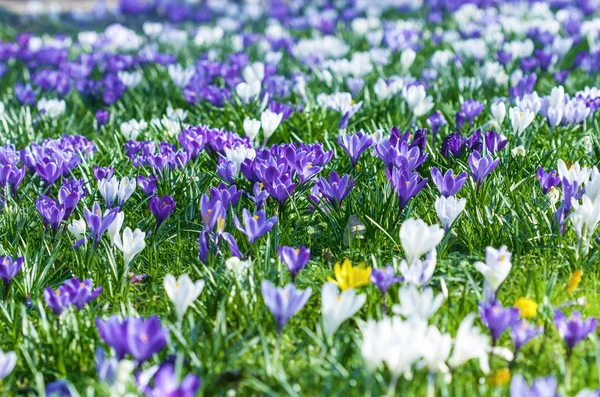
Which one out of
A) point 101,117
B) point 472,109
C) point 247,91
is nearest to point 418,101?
point 472,109

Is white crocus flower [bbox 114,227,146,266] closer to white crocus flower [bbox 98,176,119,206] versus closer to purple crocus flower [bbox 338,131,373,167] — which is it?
white crocus flower [bbox 98,176,119,206]

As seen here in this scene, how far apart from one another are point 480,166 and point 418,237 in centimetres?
70

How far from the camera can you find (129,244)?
8.15ft

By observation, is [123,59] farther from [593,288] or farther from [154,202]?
[593,288]

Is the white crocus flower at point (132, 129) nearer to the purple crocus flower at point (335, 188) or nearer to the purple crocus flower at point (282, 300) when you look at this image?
the purple crocus flower at point (335, 188)

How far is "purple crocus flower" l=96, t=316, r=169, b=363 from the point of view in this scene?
1.85 m

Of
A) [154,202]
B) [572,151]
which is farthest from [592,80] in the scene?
[154,202]

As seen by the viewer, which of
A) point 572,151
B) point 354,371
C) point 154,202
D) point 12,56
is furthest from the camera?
point 12,56

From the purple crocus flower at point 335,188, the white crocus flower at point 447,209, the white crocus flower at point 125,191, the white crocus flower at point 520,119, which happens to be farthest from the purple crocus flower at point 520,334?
the white crocus flower at point 520,119

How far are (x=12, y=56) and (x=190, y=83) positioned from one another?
3.14m

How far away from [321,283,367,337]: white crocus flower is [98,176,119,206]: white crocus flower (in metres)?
1.19

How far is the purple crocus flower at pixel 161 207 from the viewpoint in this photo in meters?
2.76

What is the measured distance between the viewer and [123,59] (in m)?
6.71

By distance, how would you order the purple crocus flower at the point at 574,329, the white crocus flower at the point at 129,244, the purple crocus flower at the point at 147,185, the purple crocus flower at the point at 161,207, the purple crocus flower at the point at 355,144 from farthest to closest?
the purple crocus flower at the point at 355,144
the purple crocus flower at the point at 147,185
the purple crocus flower at the point at 161,207
the white crocus flower at the point at 129,244
the purple crocus flower at the point at 574,329
